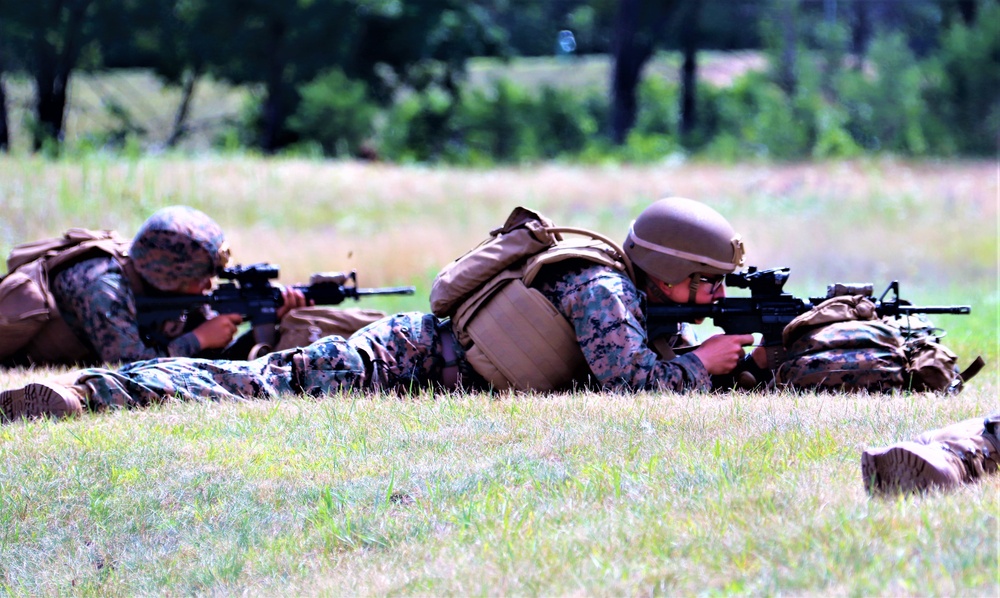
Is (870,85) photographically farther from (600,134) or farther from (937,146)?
(600,134)

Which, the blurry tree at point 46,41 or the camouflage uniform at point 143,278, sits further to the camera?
the blurry tree at point 46,41

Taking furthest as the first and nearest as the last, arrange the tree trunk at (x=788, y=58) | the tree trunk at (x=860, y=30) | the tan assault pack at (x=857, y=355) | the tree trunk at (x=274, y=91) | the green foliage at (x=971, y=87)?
the tree trunk at (x=860, y=30) → the tree trunk at (x=788, y=58) → the tree trunk at (x=274, y=91) → the green foliage at (x=971, y=87) → the tan assault pack at (x=857, y=355)

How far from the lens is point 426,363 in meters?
7.41

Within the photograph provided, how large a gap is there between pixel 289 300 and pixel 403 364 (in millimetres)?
1920

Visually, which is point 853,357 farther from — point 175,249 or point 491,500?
point 175,249

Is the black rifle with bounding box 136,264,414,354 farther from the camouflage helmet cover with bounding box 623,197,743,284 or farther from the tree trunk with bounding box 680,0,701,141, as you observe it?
the tree trunk with bounding box 680,0,701,141

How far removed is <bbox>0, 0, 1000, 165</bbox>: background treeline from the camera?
34812 millimetres

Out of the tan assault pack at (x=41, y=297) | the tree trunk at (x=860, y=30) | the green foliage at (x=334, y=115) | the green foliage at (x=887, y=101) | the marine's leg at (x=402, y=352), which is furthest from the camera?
the tree trunk at (x=860, y=30)

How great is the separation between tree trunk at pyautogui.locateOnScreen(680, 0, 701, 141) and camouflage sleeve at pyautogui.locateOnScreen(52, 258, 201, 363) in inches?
1560

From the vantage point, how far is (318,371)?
7.30 m

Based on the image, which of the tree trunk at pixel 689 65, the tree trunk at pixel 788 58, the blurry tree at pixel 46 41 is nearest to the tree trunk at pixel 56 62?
the blurry tree at pixel 46 41

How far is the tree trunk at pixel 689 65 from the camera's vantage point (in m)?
47.8

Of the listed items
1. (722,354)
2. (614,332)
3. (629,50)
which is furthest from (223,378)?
(629,50)

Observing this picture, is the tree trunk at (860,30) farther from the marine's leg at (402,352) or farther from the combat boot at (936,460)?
the combat boot at (936,460)
